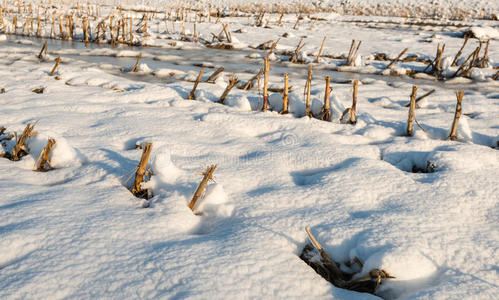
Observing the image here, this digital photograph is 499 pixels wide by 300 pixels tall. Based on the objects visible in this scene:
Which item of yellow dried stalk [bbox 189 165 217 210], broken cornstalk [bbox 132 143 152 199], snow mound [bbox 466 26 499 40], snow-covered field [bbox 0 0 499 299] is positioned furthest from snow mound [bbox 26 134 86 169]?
snow mound [bbox 466 26 499 40]

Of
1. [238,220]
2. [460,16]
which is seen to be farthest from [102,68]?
[460,16]

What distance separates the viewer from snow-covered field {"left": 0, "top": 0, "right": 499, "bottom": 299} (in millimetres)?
1390

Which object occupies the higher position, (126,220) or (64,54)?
(64,54)

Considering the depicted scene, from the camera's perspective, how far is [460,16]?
19828 millimetres

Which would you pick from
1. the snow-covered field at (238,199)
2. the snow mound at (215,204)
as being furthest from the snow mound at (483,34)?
the snow mound at (215,204)

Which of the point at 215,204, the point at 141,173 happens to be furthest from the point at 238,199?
the point at 141,173

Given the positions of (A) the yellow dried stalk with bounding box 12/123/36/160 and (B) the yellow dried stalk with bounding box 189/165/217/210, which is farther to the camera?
(A) the yellow dried stalk with bounding box 12/123/36/160

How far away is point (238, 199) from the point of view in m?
2.02

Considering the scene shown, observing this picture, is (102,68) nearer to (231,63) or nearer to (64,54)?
(64,54)

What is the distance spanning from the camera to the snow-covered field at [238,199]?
1.39m

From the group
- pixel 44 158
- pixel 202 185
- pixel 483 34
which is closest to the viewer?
pixel 202 185

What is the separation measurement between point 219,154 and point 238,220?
857 millimetres

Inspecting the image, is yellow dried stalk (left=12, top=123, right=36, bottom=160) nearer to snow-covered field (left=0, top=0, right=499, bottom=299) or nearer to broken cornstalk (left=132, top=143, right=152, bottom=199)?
snow-covered field (left=0, top=0, right=499, bottom=299)

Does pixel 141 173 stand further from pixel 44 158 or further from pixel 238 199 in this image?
pixel 44 158
